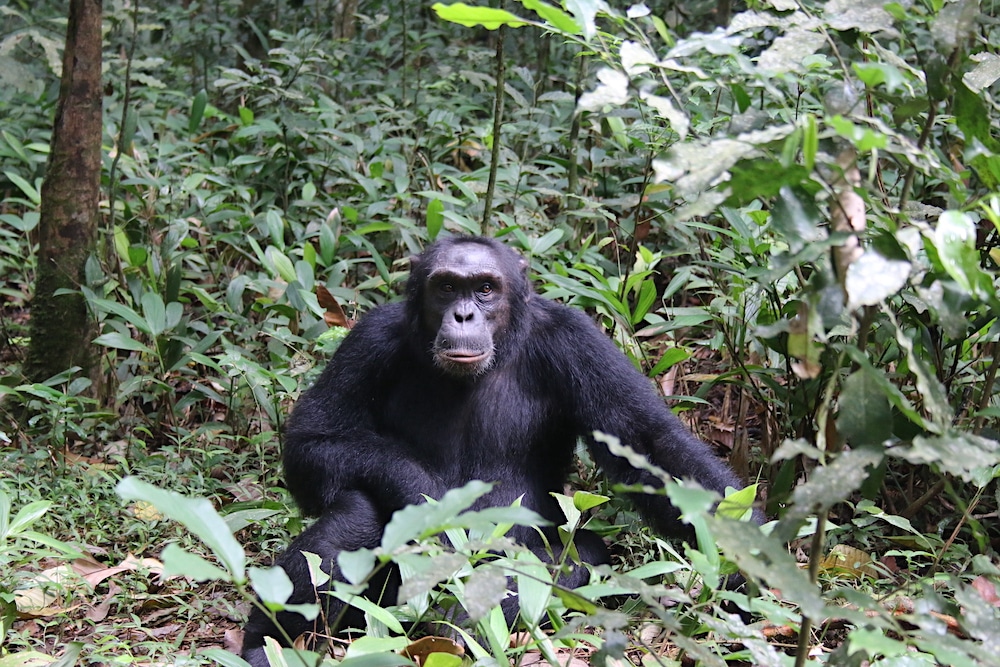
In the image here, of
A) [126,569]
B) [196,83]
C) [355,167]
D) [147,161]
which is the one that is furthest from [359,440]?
[196,83]

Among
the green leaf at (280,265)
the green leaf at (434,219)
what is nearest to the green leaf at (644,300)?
the green leaf at (434,219)

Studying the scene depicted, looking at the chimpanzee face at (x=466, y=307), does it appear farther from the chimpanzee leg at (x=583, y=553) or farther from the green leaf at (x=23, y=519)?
the green leaf at (x=23, y=519)

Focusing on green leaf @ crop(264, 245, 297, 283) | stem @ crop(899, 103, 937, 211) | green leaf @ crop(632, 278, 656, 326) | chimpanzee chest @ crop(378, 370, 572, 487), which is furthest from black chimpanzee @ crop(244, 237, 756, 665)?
stem @ crop(899, 103, 937, 211)

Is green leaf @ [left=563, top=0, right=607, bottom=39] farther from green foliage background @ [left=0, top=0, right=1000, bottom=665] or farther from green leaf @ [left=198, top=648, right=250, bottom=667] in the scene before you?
green leaf @ [left=198, top=648, right=250, bottom=667]

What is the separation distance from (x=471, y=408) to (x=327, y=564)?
1019 mm

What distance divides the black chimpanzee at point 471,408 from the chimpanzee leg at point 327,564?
1cm

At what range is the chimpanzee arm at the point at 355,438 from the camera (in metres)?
4.43

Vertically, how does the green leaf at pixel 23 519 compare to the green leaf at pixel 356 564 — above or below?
below

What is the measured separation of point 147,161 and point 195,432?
2.80 meters

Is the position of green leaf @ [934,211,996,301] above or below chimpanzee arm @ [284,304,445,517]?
above

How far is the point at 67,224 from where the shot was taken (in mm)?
6000

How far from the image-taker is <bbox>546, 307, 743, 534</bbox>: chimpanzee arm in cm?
426

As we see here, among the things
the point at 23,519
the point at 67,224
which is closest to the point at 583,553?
the point at 23,519

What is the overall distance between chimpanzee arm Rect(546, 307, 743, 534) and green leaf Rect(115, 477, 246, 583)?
8.23ft
